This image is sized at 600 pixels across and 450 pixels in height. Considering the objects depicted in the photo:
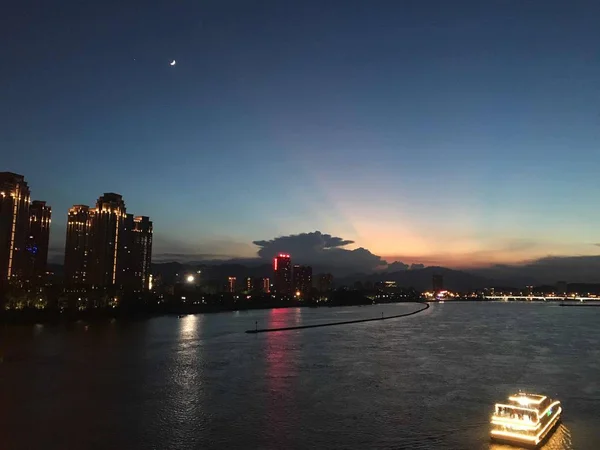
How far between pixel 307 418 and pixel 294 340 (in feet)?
96.0

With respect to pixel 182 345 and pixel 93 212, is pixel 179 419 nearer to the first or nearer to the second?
pixel 182 345

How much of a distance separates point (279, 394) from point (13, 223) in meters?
99.2

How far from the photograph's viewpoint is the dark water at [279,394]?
582 inches

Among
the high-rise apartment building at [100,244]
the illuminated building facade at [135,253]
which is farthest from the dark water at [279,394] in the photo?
the illuminated building facade at [135,253]

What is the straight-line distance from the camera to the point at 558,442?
571 inches

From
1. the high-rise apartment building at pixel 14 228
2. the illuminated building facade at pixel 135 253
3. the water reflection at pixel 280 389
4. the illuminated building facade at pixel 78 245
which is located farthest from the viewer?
the illuminated building facade at pixel 135 253

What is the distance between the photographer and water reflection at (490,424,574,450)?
45.5 ft

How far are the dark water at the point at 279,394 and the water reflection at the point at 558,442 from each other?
0.29 ft

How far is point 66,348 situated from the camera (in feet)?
126

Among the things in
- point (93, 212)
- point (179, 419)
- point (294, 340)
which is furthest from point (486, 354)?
point (93, 212)

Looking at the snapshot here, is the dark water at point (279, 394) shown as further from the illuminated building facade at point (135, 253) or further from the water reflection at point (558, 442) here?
the illuminated building facade at point (135, 253)

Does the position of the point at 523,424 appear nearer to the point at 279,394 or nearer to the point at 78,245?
the point at 279,394

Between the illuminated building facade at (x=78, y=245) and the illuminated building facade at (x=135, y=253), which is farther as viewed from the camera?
the illuminated building facade at (x=135, y=253)

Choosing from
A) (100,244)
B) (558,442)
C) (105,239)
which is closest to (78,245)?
(100,244)
